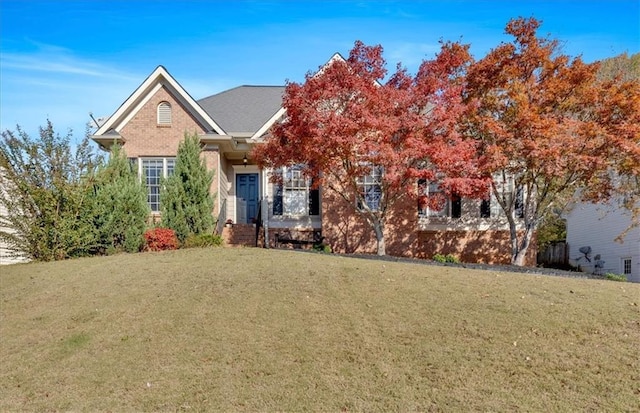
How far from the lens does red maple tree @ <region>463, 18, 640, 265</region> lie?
1378 cm

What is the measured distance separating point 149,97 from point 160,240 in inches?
230

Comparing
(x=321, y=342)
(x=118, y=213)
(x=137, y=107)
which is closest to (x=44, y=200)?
(x=118, y=213)

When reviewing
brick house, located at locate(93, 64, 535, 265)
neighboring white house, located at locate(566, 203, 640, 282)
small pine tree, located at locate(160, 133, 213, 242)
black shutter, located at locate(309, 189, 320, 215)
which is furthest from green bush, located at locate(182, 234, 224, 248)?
neighboring white house, located at locate(566, 203, 640, 282)

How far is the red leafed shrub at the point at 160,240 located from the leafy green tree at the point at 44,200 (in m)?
1.50

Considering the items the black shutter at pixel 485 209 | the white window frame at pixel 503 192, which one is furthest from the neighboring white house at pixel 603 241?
the black shutter at pixel 485 209

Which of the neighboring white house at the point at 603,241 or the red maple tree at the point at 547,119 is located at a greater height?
the red maple tree at the point at 547,119

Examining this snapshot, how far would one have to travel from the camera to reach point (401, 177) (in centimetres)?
1427

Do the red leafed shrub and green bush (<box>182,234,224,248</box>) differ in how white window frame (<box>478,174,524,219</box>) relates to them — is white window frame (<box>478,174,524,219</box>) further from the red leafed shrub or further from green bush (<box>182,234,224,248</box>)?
the red leafed shrub

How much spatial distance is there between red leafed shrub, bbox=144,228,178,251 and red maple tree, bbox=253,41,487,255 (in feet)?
12.5

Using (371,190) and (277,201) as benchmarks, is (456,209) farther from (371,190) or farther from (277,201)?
(277,201)

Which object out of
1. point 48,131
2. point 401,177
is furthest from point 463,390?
point 48,131

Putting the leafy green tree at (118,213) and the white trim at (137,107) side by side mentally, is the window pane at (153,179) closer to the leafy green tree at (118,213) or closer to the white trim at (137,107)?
the white trim at (137,107)

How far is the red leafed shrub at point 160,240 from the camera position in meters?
15.3

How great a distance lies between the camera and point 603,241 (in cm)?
2127
